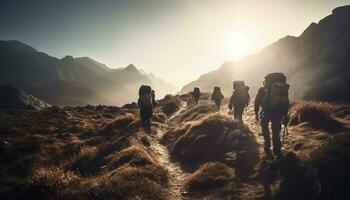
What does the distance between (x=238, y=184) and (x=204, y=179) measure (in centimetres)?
142

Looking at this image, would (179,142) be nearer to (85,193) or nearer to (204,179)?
(204,179)

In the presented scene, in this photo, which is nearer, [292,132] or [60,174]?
[60,174]

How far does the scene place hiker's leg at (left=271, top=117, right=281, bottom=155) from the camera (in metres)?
12.8

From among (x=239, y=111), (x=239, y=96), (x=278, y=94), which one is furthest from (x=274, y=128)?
(x=239, y=111)

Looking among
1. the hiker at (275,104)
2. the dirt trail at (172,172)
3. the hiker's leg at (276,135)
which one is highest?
the hiker at (275,104)

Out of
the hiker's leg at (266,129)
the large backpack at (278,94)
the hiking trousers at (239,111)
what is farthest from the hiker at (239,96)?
the large backpack at (278,94)

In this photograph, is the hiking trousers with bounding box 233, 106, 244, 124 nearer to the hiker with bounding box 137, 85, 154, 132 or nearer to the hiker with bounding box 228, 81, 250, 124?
the hiker with bounding box 228, 81, 250, 124

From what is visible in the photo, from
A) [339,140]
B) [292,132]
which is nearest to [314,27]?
[292,132]

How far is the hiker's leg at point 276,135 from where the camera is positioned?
12755mm

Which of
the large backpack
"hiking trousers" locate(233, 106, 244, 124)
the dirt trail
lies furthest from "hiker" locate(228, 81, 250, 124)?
the large backpack

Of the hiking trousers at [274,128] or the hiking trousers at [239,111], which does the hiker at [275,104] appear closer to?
A: the hiking trousers at [274,128]

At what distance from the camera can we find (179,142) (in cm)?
1823

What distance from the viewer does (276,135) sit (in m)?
12.9

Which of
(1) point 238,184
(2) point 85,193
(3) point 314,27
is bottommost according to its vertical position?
(1) point 238,184
